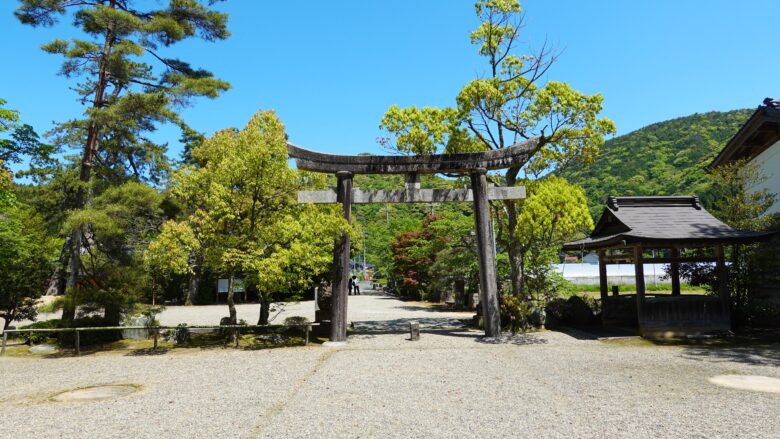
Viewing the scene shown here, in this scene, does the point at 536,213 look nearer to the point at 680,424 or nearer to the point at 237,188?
the point at 680,424

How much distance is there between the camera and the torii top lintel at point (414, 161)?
466 inches

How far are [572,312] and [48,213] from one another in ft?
52.6

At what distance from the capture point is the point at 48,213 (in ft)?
39.6

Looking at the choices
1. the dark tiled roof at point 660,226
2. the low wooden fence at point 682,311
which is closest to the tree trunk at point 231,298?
the dark tiled roof at point 660,226

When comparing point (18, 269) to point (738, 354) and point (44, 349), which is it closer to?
point (44, 349)

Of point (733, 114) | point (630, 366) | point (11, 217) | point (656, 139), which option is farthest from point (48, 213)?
point (733, 114)

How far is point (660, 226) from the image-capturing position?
38.7 feet

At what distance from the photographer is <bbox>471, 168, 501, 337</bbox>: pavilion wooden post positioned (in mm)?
11867

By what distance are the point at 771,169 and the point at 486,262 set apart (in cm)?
1066

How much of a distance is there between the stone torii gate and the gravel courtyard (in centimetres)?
142

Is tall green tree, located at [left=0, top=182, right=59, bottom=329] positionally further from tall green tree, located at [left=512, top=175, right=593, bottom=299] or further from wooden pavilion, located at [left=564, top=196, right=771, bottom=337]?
wooden pavilion, located at [left=564, top=196, right=771, bottom=337]

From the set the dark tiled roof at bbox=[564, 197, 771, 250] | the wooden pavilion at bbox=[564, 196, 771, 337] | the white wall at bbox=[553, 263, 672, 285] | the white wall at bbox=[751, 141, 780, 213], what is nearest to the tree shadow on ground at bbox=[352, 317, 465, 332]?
the dark tiled roof at bbox=[564, 197, 771, 250]

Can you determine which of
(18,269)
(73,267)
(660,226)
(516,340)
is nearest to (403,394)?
(516,340)

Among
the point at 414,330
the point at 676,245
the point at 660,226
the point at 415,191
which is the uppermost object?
the point at 415,191
